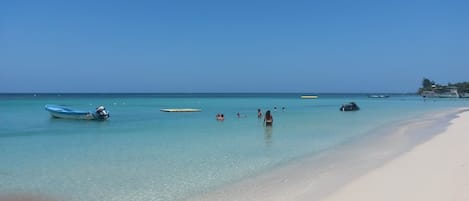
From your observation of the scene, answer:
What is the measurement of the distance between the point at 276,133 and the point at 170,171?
36.6ft

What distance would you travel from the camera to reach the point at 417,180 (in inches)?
376

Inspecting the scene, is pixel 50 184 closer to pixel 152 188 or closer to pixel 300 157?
pixel 152 188

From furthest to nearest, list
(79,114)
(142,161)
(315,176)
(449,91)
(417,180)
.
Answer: (449,91)
(79,114)
(142,161)
(315,176)
(417,180)

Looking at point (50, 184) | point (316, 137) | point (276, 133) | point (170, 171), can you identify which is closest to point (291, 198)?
point (170, 171)

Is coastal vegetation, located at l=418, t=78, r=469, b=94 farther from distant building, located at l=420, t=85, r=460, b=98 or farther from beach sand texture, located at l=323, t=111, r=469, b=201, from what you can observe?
beach sand texture, located at l=323, t=111, r=469, b=201

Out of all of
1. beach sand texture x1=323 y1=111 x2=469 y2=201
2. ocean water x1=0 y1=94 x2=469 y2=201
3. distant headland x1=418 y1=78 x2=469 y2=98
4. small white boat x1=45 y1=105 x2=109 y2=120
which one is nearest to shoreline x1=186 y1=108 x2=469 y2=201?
beach sand texture x1=323 y1=111 x2=469 y2=201

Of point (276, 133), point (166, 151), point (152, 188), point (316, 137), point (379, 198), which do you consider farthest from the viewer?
point (276, 133)

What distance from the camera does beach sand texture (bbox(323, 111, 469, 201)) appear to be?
8.22 meters

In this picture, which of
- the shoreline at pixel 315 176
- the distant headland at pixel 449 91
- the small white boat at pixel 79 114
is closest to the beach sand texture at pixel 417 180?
the shoreline at pixel 315 176

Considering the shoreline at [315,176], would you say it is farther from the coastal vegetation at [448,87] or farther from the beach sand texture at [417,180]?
the coastal vegetation at [448,87]

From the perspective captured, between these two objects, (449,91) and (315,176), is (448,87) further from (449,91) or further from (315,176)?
(315,176)

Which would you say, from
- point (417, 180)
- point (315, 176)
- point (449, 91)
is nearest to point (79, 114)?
point (315, 176)

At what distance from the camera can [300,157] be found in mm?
14102

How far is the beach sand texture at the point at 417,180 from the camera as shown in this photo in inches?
324
